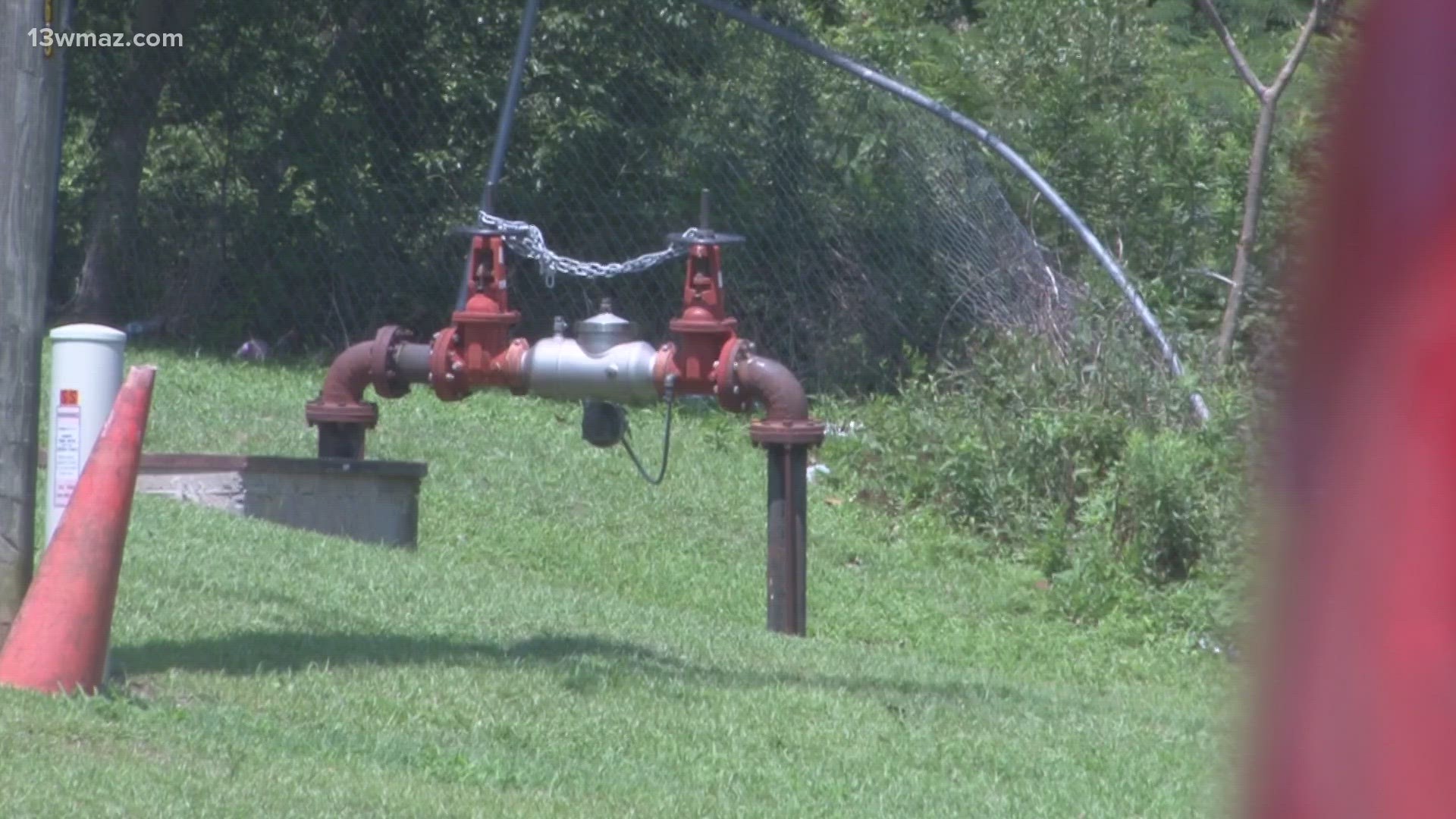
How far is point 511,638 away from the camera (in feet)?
22.8

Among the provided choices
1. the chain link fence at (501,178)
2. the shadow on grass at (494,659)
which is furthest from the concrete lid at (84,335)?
the chain link fence at (501,178)

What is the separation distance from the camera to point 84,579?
5.23m

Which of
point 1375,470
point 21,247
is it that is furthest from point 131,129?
point 1375,470

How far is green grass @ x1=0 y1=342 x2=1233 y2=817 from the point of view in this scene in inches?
195

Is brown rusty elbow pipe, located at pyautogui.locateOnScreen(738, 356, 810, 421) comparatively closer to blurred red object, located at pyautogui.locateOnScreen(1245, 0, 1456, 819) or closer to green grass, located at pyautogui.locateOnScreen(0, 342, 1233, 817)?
green grass, located at pyautogui.locateOnScreen(0, 342, 1233, 817)

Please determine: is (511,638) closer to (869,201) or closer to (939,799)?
(939,799)

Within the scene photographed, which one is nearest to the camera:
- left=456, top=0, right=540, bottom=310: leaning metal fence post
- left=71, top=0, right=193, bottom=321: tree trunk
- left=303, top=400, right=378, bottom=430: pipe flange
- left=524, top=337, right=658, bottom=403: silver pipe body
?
left=524, top=337, right=658, bottom=403: silver pipe body

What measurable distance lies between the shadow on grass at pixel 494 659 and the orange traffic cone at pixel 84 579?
1.62 feet

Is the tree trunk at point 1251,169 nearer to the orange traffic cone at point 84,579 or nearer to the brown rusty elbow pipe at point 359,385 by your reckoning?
the brown rusty elbow pipe at point 359,385

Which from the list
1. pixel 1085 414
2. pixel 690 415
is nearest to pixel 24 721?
pixel 1085 414

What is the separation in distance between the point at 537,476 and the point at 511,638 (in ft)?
13.5

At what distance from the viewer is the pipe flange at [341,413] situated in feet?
28.0

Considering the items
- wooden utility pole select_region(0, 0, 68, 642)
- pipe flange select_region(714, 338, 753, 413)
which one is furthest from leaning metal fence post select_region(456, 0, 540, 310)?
wooden utility pole select_region(0, 0, 68, 642)

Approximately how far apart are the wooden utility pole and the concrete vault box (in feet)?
10.9
